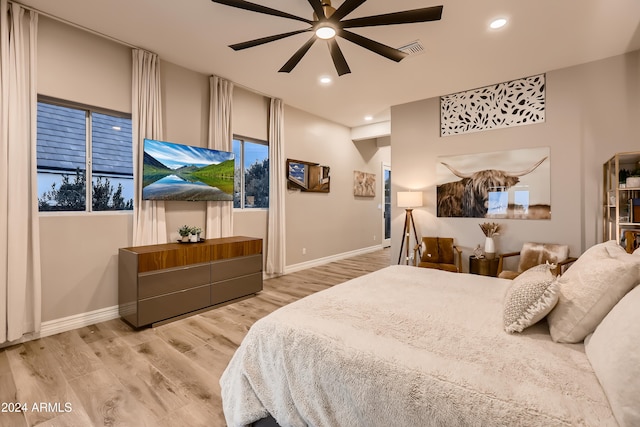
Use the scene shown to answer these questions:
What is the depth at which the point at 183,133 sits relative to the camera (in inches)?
155

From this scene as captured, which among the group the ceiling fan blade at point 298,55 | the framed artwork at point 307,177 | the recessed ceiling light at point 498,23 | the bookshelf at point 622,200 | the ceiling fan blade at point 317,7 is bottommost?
the bookshelf at point 622,200

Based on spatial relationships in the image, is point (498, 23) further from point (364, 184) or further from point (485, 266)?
point (364, 184)

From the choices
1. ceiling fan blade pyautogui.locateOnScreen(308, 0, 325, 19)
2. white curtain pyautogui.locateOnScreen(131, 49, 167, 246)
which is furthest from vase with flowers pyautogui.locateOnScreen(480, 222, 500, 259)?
white curtain pyautogui.locateOnScreen(131, 49, 167, 246)

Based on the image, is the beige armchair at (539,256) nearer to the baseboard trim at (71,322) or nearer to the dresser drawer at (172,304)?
the dresser drawer at (172,304)

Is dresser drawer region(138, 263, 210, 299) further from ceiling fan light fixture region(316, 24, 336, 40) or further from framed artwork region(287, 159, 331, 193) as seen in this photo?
ceiling fan light fixture region(316, 24, 336, 40)

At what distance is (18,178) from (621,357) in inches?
161

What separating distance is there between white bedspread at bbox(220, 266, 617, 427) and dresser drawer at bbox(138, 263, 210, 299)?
→ 180 centimetres

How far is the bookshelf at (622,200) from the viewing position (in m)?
3.00

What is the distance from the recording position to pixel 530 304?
1396 mm

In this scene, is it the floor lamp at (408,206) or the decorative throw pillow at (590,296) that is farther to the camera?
the floor lamp at (408,206)

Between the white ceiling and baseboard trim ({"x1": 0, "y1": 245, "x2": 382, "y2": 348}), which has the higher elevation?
the white ceiling

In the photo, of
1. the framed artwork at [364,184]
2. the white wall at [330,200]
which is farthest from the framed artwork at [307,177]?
the framed artwork at [364,184]

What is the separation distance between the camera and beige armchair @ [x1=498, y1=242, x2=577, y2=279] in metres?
3.57

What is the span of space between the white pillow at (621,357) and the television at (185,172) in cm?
388
